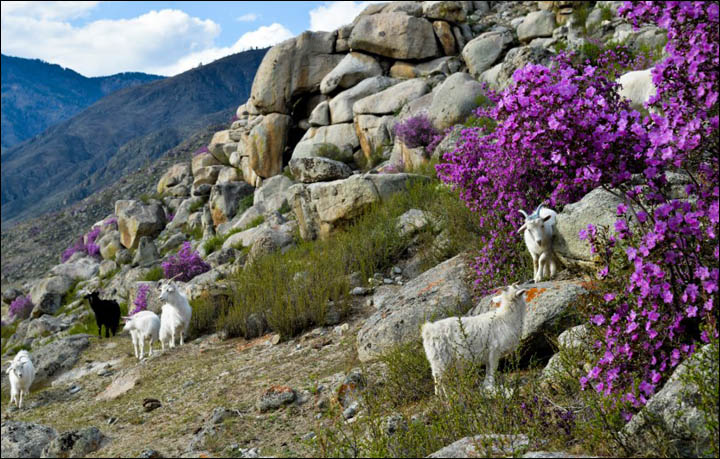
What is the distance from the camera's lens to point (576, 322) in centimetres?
497

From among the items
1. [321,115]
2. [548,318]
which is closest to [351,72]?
[321,115]

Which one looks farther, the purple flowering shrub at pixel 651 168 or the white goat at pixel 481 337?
the white goat at pixel 481 337

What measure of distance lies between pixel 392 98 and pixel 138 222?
14.5 m

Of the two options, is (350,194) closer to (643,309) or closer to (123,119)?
(643,309)

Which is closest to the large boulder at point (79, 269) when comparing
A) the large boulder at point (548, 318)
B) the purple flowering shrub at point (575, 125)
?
the large boulder at point (548, 318)

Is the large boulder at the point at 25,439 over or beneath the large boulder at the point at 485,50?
beneath

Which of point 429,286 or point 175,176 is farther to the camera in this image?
point 175,176

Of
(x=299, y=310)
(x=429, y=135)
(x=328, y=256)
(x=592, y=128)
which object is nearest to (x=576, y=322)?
(x=592, y=128)

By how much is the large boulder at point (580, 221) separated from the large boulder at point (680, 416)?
111 inches

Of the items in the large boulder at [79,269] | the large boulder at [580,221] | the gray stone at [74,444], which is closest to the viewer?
the gray stone at [74,444]

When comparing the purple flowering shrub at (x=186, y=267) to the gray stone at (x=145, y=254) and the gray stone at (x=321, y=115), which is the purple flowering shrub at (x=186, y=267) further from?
the gray stone at (x=321, y=115)

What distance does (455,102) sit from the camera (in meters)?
16.7

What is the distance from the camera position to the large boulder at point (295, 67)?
2428cm

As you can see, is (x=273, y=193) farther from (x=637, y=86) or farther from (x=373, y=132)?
(x=637, y=86)
